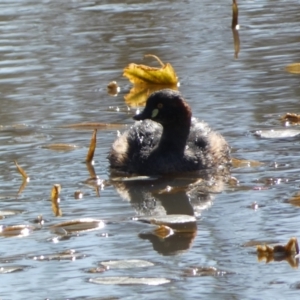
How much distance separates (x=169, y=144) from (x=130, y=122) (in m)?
1.44

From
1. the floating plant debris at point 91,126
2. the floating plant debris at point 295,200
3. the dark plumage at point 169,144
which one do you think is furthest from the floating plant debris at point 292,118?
the floating plant debris at point 295,200

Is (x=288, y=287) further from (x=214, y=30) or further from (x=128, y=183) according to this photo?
(x=214, y=30)

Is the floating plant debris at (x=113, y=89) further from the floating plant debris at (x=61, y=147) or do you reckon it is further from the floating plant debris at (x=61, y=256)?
the floating plant debris at (x=61, y=256)

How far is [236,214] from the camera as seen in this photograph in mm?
7047

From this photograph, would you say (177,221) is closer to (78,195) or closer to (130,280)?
(78,195)

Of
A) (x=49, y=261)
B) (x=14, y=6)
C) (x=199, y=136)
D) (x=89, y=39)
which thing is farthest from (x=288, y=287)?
(x=14, y=6)

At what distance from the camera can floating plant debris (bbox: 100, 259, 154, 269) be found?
6.03 m

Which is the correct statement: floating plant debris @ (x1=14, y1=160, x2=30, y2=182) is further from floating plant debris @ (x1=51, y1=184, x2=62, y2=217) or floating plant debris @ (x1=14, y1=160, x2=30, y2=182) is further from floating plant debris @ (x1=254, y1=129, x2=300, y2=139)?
floating plant debris @ (x1=254, y1=129, x2=300, y2=139)

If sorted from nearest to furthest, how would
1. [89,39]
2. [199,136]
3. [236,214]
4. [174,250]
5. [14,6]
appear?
[174,250] < [236,214] < [199,136] < [89,39] < [14,6]

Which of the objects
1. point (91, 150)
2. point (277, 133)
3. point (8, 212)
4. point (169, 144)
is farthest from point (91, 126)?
point (8, 212)

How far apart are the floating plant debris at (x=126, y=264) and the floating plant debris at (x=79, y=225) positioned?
0.77m

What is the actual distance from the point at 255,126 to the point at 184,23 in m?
6.05

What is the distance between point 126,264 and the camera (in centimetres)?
605

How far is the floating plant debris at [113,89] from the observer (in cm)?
1159
